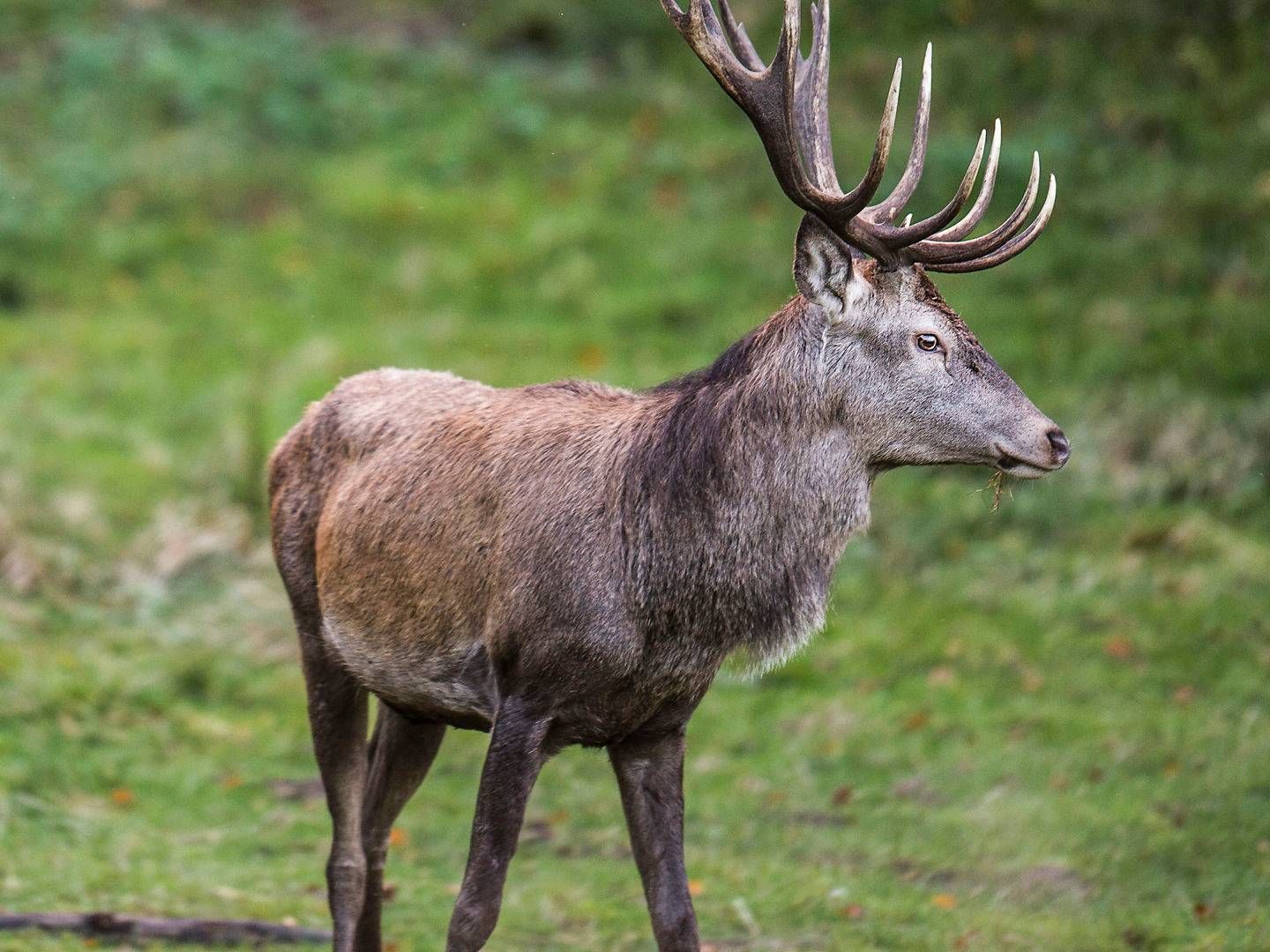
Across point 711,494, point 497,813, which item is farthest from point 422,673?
point 711,494

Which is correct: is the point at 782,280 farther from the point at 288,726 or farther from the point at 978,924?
the point at 978,924

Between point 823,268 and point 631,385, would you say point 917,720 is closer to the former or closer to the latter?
point 631,385

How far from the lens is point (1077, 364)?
12.4 meters

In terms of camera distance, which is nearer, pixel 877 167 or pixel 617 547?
pixel 877 167

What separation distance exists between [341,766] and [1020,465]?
2586 millimetres

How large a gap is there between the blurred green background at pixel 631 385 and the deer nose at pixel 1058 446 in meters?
2.30

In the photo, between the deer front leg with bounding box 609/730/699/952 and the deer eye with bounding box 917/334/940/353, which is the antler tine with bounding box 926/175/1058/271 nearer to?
the deer eye with bounding box 917/334/940/353

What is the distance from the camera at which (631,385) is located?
12.2 meters

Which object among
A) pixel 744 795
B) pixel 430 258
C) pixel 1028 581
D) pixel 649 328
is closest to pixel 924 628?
pixel 1028 581

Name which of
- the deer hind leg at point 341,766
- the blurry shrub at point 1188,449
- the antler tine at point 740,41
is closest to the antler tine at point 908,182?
the antler tine at point 740,41

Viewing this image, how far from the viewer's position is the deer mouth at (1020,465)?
5.09m

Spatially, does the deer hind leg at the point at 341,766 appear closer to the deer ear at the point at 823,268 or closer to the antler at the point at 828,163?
the deer ear at the point at 823,268

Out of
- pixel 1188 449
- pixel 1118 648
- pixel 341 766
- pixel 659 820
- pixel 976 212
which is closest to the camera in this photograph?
pixel 976 212

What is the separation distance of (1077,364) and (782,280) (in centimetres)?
246
